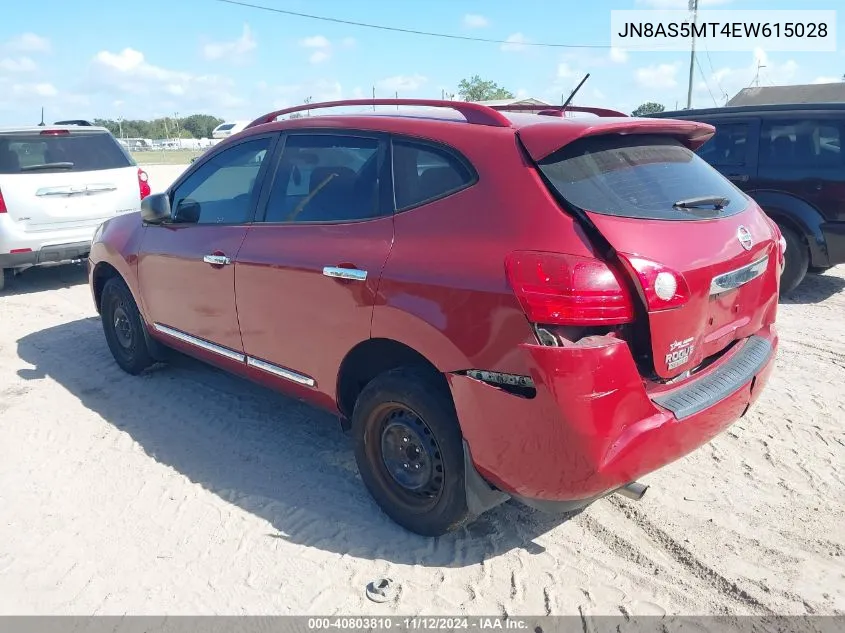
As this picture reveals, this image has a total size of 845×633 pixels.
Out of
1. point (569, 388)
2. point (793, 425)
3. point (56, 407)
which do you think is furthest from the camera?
point (56, 407)

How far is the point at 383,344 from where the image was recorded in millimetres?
2998

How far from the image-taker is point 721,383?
109 inches

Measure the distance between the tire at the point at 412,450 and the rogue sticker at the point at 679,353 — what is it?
870 millimetres

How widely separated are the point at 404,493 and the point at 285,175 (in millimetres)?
1798

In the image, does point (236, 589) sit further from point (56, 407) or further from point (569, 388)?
point (56, 407)

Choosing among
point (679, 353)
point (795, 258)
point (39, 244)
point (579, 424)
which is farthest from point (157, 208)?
point (795, 258)

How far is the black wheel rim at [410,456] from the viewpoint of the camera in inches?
113

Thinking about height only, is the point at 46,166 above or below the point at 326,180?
above

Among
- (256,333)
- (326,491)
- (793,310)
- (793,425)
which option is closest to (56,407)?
(256,333)

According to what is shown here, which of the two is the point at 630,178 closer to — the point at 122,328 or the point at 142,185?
the point at 122,328

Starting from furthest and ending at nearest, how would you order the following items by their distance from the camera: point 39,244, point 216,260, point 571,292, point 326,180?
1. point 39,244
2. point 216,260
3. point 326,180
4. point 571,292

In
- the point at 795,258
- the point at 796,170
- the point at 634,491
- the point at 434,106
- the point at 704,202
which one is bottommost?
the point at 634,491

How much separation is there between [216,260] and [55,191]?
488cm

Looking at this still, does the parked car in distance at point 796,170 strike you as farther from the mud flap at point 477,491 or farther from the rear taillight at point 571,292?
the mud flap at point 477,491
